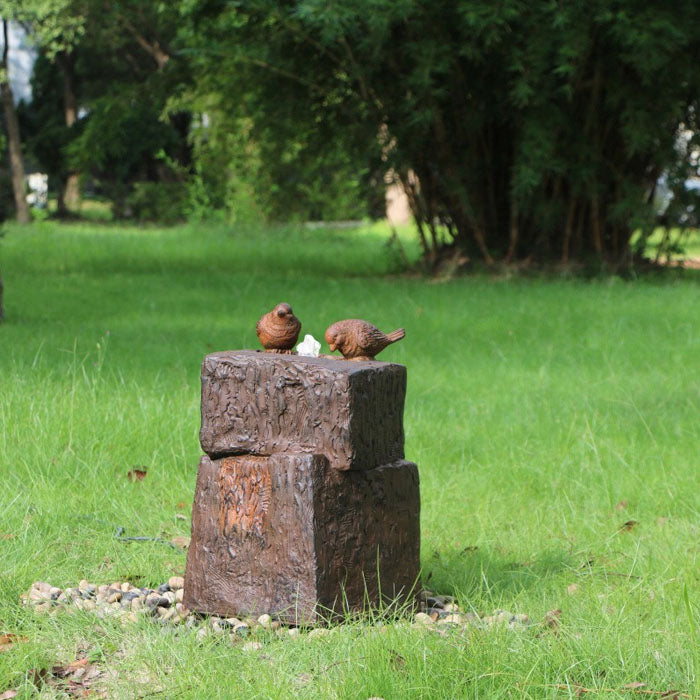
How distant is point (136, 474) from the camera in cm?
540

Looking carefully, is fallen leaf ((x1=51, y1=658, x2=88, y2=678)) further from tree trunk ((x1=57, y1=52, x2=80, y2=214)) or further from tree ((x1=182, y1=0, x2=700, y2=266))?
tree trunk ((x1=57, y1=52, x2=80, y2=214))

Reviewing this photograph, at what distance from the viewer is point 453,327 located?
10.5m

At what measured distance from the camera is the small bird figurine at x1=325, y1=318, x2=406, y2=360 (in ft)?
12.9

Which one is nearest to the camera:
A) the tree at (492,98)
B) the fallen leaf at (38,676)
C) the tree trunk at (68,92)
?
the fallen leaf at (38,676)

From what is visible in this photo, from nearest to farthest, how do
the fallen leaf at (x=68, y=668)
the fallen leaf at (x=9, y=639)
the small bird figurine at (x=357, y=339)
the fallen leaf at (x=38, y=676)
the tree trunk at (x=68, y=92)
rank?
the fallen leaf at (x=38, y=676)
the fallen leaf at (x=68, y=668)
the fallen leaf at (x=9, y=639)
the small bird figurine at (x=357, y=339)
the tree trunk at (x=68, y=92)

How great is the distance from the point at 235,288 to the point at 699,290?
218 inches

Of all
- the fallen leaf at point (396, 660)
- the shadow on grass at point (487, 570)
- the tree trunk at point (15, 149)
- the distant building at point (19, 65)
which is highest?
the distant building at point (19, 65)

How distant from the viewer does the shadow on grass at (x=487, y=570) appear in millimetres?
4098

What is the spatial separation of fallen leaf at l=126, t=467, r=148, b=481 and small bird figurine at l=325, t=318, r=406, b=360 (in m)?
1.76

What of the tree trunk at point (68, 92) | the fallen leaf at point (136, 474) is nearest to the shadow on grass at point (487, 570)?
the fallen leaf at point (136, 474)

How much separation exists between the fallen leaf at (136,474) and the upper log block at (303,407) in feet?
5.52

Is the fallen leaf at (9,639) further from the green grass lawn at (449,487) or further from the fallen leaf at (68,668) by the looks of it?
the fallen leaf at (68,668)

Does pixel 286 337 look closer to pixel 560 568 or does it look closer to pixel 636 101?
pixel 560 568

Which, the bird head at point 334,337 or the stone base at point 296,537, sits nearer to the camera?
the stone base at point 296,537
